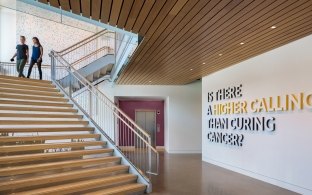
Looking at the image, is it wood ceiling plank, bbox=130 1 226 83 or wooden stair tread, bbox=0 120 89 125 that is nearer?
wood ceiling plank, bbox=130 1 226 83

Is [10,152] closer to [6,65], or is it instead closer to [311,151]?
[311,151]

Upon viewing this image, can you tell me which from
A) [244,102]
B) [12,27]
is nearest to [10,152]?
[244,102]

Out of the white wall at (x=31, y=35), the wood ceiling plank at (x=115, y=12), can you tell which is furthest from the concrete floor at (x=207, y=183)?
the white wall at (x=31, y=35)

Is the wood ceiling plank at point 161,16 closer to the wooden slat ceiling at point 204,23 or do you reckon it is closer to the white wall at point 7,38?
the wooden slat ceiling at point 204,23

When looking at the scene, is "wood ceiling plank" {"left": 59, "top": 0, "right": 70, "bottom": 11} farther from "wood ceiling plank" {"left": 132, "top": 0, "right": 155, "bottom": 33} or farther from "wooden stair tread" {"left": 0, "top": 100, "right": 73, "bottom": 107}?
"wooden stair tread" {"left": 0, "top": 100, "right": 73, "bottom": 107}

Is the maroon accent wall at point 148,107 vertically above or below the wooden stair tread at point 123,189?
above

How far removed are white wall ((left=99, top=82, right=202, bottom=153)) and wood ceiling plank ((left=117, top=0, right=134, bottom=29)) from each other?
833 centimetres

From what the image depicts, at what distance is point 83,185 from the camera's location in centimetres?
526

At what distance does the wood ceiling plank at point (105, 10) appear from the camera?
178 inches

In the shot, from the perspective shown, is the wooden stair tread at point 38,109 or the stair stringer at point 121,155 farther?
the wooden stair tread at point 38,109

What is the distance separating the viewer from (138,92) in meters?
13.9

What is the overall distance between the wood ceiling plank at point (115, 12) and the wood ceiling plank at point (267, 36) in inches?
113

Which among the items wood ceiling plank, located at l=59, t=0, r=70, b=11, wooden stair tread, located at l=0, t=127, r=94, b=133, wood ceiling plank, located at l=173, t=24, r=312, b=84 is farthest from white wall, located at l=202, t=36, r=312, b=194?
wood ceiling plank, located at l=59, t=0, r=70, b=11

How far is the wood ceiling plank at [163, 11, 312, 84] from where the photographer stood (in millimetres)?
4934
